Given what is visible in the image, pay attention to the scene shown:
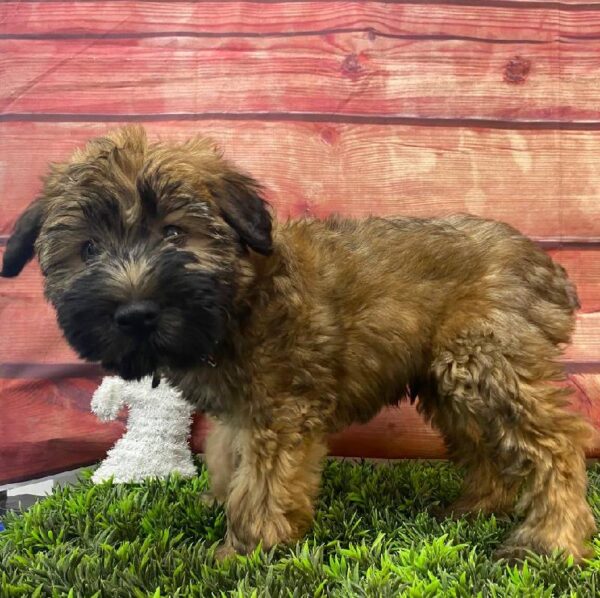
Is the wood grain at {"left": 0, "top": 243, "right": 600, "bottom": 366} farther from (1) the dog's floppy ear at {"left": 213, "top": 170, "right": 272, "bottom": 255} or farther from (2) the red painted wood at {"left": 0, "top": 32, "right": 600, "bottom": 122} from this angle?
(1) the dog's floppy ear at {"left": 213, "top": 170, "right": 272, "bottom": 255}

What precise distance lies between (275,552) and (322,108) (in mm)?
2193

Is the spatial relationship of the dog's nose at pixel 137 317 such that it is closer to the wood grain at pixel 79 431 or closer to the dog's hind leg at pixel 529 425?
the dog's hind leg at pixel 529 425

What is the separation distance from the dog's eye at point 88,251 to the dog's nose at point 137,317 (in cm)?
27

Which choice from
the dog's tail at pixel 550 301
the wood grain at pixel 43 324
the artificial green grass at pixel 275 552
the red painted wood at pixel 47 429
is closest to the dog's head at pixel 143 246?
the artificial green grass at pixel 275 552

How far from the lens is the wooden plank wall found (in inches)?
130

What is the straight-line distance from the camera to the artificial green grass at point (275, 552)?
2.03 m

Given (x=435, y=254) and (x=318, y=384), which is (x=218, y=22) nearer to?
(x=435, y=254)

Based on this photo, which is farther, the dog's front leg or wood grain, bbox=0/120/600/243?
wood grain, bbox=0/120/600/243

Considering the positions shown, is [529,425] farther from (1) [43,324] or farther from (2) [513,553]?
(1) [43,324]

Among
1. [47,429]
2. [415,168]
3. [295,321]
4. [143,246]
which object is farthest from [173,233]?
[47,429]

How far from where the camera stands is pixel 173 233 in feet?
6.80

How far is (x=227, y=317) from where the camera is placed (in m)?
2.14

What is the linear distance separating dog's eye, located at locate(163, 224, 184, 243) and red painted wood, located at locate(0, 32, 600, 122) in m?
1.47

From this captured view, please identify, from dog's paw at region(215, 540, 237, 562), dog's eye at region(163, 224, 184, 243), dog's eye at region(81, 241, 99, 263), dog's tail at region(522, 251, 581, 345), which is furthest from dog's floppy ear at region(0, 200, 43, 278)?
dog's tail at region(522, 251, 581, 345)
